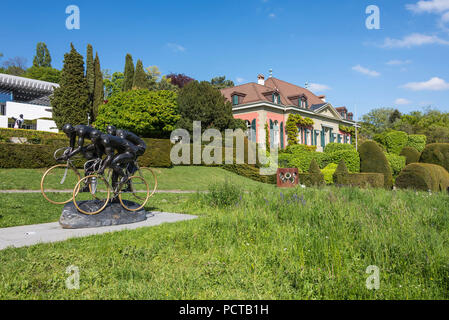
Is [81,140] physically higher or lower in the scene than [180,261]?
higher

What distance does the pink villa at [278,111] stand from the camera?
36.4 m

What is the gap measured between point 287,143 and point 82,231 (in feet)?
114

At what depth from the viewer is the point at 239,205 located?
7.70 metres

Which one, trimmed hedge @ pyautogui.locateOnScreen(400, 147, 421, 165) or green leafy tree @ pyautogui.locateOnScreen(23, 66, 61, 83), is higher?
green leafy tree @ pyautogui.locateOnScreen(23, 66, 61, 83)

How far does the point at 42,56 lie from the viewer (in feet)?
221

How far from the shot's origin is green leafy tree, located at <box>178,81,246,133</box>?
27469 millimetres

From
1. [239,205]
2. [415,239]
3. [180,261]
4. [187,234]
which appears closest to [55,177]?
[239,205]

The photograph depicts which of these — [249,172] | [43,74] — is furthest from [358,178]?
[43,74]

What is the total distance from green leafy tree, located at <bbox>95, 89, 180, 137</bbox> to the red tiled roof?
518 inches

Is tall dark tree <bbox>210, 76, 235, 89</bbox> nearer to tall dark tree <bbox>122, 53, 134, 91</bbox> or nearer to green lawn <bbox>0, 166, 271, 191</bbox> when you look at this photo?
tall dark tree <bbox>122, 53, 134, 91</bbox>

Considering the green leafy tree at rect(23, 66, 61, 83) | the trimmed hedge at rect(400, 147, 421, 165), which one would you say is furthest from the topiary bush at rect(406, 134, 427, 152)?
the green leafy tree at rect(23, 66, 61, 83)

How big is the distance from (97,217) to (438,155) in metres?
21.4

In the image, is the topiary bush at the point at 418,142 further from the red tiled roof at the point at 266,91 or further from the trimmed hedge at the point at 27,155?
the trimmed hedge at the point at 27,155
